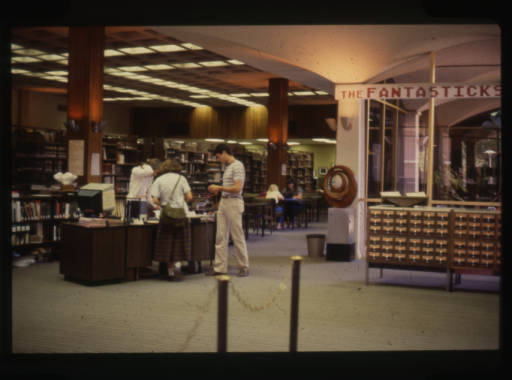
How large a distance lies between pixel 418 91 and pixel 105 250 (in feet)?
17.3

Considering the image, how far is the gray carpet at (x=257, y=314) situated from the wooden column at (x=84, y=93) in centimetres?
316

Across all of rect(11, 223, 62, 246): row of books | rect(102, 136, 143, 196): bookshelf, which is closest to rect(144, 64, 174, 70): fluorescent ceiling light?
rect(102, 136, 143, 196): bookshelf

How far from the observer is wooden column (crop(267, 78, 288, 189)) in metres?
17.0

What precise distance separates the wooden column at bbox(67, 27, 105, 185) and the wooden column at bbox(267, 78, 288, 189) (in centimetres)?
711

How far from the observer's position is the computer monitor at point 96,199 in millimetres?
7141

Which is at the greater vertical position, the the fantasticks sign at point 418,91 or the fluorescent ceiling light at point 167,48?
the fluorescent ceiling light at point 167,48

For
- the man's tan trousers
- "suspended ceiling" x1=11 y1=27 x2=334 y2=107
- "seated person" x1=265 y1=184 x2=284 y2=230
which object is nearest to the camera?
the man's tan trousers

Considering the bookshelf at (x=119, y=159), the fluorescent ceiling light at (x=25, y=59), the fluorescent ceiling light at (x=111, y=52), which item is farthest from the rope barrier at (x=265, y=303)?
the bookshelf at (x=119, y=159)

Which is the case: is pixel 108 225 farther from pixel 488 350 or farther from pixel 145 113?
pixel 145 113

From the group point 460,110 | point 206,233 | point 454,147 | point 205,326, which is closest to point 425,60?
point 454,147

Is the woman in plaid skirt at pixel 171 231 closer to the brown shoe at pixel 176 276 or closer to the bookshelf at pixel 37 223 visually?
the brown shoe at pixel 176 276

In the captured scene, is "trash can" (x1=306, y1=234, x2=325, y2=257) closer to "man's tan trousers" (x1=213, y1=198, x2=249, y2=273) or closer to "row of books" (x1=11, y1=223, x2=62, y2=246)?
"man's tan trousers" (x1=213, y1=198, x2=249, y2=273)

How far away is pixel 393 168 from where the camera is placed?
1145 centimetres
